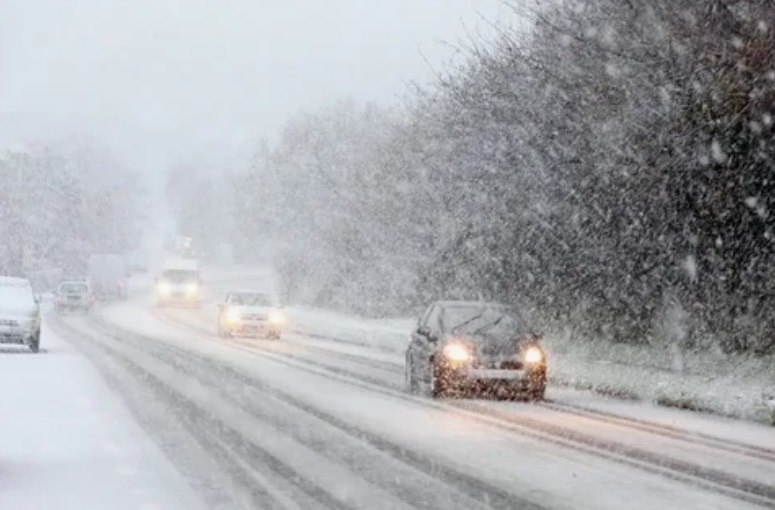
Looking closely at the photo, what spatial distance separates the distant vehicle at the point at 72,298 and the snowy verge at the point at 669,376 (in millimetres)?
38688

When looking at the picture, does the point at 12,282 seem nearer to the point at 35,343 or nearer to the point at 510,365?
the point at 35,343

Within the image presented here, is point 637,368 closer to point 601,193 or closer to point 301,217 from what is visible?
point 601,193

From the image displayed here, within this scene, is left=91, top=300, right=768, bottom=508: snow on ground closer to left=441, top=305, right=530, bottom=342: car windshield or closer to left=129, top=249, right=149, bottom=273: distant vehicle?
left=441, top=305, right=530, bottom=342: car windshield

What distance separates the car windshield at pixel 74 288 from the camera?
225 ft

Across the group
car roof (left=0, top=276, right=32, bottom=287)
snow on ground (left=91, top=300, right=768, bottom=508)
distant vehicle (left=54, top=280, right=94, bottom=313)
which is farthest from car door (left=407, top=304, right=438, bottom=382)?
distant vehicle (left=54, top=280, right=94, bottom=313)

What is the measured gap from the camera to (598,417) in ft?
59.3

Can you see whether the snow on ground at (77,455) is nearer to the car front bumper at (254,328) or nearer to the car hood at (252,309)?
the car front bumper at (254,328)

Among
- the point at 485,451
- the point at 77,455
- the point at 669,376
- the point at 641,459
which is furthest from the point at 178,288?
the point at 641,459

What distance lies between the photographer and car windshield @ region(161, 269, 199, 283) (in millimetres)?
75000

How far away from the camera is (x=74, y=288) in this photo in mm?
69188

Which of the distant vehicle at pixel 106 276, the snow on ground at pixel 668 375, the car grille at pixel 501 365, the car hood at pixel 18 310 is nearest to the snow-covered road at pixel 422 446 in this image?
the snow on ground at pixel 668 375

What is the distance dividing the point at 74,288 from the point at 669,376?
50524mm

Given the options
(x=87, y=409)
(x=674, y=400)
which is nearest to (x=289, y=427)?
(x=87, y=409)

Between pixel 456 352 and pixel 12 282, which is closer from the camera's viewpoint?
pixel 456 352
